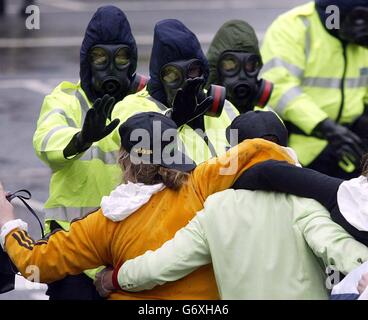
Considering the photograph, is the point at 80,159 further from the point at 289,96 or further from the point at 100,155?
the point at 289,96

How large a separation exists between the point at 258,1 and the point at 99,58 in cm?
1198

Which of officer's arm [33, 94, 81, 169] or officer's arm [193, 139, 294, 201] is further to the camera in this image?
officer's arm [33, 94, 81, 169]

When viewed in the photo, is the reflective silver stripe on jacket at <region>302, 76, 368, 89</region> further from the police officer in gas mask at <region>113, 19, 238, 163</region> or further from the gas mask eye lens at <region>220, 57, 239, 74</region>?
the police officer in gas mask at <region>113, 19, 238, 163</region>

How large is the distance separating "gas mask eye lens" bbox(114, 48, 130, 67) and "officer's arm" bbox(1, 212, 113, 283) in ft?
5.09

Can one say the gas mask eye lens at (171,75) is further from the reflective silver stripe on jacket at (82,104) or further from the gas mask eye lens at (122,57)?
the reflective silver stripe on jacket at (82,104)

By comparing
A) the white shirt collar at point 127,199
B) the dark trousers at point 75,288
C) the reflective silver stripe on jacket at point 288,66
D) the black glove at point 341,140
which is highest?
the white shirt collar at point 127,199

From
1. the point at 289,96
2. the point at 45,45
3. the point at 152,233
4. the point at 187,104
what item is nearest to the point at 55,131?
the point at 187,104

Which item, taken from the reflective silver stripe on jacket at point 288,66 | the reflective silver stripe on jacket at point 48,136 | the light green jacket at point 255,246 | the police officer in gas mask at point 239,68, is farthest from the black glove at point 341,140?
the light green jacket at point 255,246

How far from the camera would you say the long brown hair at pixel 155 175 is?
5652mm

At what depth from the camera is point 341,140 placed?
8492 mm

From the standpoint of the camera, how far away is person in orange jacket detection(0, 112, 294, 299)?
5.61m

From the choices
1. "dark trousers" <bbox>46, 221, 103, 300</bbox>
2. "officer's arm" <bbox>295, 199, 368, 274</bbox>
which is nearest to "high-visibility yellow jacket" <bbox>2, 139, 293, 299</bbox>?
"officer's arm" <bbox>295, 199, 368, 274</bbox>

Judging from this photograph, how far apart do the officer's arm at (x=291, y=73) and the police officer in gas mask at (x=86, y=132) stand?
5.43 ft
